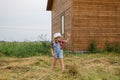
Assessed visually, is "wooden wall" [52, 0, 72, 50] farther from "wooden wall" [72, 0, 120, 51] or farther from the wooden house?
A: "wooden wall" [72, 0, 120, 51]

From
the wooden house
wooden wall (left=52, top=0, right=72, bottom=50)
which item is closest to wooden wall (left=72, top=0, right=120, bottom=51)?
the wooden house

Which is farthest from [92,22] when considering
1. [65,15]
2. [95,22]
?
[65,15]

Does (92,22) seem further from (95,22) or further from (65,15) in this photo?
(65,15)

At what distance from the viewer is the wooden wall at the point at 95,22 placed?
63.8 ft

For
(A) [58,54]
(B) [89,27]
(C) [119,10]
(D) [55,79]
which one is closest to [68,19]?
(B) [89,27]

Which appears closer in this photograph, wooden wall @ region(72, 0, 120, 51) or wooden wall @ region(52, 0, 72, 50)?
wooden wall @ region(72, 0, 120, 51)

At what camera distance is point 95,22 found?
19.7m

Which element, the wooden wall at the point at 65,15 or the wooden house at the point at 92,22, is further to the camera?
the wooden wall at the point at 65,15

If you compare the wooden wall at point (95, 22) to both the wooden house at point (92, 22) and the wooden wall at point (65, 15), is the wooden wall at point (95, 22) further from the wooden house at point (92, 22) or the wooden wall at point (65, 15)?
the wooden wall at point (65, 15)

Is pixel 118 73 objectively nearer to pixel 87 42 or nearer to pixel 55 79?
pixel 55 79

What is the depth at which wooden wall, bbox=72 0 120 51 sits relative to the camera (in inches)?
765

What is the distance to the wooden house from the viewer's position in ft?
63.7

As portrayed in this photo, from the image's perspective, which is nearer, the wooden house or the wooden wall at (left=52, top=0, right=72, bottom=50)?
the wooden house

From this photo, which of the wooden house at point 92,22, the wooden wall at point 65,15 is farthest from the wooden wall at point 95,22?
the wooden wall at point 65,15
